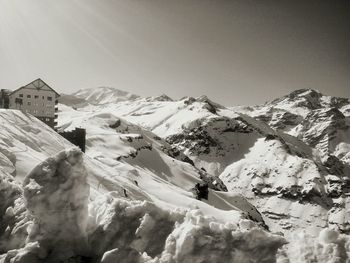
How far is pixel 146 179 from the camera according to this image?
88875 millimetres

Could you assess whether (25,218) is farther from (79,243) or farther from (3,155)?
(3,155)

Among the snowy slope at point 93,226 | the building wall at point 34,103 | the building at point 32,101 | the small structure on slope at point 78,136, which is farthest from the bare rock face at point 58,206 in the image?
the building wall at point 34,103

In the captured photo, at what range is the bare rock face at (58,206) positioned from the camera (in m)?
13.2

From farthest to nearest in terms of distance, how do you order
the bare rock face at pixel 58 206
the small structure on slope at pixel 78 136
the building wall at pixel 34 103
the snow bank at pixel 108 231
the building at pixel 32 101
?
1. the building wall at pixel 34 103
2. the building at pixel 32 101
3. the small structure on slope at pixel 78 136
4. the bare rock face at pixel 58 206
5. the snow bank at pixel 108 231

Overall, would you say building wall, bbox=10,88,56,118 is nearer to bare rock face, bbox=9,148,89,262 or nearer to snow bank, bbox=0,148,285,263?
bare rock face, bbox=9,148,89,262

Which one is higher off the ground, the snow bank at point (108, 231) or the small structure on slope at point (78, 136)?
the snow bank at point (108, 231)

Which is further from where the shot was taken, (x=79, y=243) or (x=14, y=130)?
(x=14, y=130)

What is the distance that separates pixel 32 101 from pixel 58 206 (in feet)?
308

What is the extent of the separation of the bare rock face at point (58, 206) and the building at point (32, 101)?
3538 inches

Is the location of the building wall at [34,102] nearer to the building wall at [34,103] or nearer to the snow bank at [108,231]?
the building wall at [34,103]

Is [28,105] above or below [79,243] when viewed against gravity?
below

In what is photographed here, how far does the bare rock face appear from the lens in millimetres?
13241

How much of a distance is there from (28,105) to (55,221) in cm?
9370

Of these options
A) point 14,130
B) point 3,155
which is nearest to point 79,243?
point 3,155
